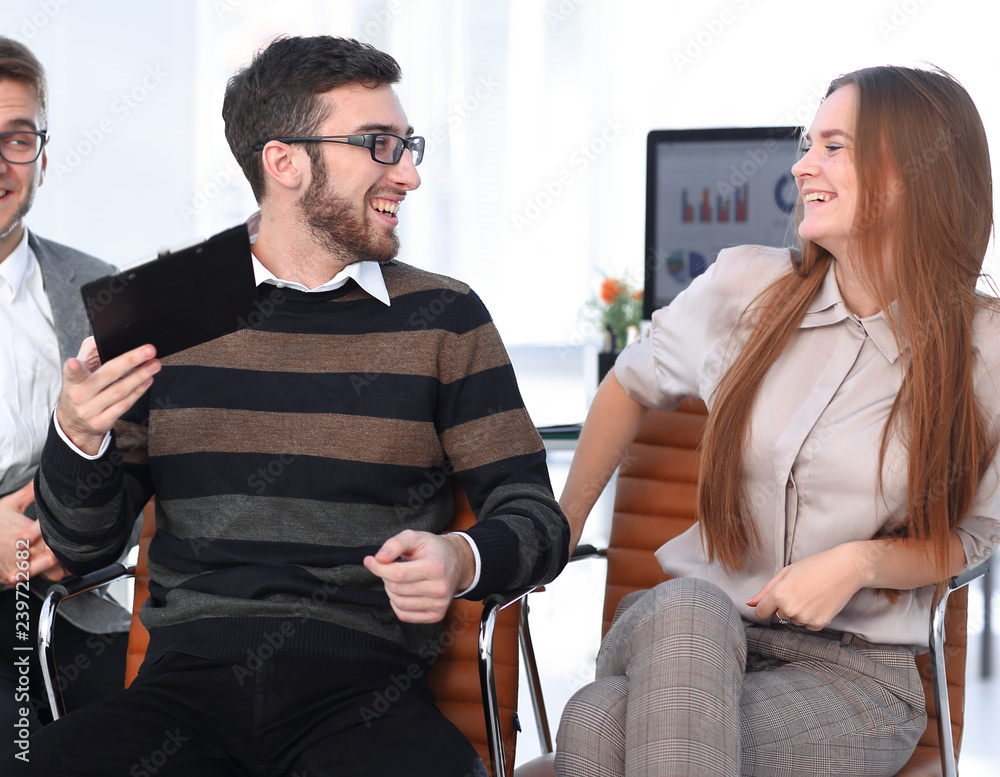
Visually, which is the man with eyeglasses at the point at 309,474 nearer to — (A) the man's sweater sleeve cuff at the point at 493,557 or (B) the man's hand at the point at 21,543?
(A) the man's sweater sleeve cuff at the point at 493,557

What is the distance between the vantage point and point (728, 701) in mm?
1134

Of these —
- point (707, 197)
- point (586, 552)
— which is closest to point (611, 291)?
point (707, 197)

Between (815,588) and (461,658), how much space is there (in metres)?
0.52

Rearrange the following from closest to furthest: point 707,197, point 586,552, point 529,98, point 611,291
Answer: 1. point 586,552
2. point 707,197
3. point 611,291
4. point 529,98

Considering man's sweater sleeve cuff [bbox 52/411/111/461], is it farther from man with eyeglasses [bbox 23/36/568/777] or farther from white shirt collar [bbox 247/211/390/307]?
white shirt collar [bbox 247/211/390/307]

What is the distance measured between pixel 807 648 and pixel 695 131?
5.65ft

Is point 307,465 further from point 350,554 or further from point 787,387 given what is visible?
point 787,387

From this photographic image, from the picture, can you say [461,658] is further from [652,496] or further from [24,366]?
[24,366]

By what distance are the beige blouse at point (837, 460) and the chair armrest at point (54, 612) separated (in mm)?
882

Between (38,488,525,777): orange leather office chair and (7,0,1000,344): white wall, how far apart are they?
12.6 feet

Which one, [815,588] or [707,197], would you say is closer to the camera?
[815,588]

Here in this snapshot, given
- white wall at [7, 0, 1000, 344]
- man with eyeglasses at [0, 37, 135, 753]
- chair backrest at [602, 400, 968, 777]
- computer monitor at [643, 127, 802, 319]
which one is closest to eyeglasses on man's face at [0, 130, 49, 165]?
man with eyeglasses at [0, 37, 135, 753]

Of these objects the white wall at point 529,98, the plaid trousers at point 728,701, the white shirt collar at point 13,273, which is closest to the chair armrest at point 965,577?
the plaid trousers at point 728,701

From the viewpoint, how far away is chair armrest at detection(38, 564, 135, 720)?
1.45 m
